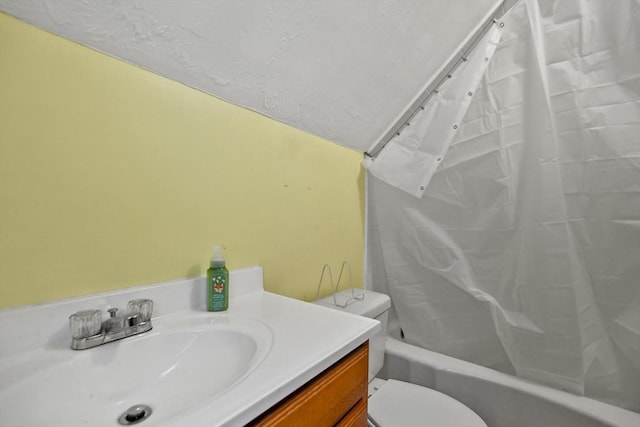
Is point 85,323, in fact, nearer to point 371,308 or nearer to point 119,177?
point 119,177

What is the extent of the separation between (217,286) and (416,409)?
85cm

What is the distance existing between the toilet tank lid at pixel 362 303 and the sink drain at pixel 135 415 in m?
0.73

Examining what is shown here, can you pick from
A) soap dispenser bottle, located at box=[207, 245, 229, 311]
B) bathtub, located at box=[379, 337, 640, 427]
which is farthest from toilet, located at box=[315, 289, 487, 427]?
soap dispenser bottle, located at box=[207, 245, 229, 311]

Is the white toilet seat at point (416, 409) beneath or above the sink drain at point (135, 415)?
beneath

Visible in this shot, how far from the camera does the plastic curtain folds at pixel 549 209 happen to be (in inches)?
37.6

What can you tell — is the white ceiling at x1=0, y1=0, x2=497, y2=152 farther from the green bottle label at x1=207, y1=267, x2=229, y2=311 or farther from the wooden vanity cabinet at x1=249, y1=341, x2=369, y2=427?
the wooden vanity cabinet at x1=249, y1=341, x2=369, y2=427

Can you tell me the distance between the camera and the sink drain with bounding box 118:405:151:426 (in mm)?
504

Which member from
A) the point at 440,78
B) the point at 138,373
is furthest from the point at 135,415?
the point at 440,78

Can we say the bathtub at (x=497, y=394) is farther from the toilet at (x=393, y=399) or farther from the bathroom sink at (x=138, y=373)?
the bathroom sink at (x=138, y=373)

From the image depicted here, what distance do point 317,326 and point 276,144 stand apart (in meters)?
0.69

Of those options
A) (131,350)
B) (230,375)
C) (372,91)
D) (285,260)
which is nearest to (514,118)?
(372,91)

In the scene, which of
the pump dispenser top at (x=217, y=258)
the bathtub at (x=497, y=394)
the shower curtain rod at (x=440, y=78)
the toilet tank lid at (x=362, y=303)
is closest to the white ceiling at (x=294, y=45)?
the shower curtain rod at (x=440, y=78)

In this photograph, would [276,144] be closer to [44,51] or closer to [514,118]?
[44,51]

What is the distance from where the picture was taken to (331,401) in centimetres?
58
